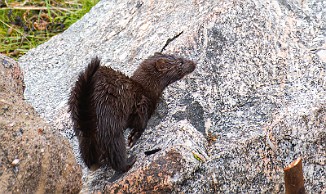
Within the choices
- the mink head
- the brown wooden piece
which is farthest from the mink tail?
the brown wooden piece

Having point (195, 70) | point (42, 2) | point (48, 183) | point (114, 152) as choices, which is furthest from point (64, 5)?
point (48, 183)

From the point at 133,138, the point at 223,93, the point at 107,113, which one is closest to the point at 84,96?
the point at 107,113

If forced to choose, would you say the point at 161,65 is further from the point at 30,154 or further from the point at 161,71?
the point at 30,154

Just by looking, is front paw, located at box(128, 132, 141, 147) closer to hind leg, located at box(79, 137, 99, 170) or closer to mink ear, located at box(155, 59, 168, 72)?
hind leg, located at box(79, 137, 99, 170)

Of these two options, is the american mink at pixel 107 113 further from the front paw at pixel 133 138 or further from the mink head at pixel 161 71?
the mink head at pixel 161 71

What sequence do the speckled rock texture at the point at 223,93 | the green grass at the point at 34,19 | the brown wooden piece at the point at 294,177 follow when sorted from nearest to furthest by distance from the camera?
the brown wooden piece at the point at 294,177, the speckled rock texture at the point at 223,93, the green grass at the point at 34,19

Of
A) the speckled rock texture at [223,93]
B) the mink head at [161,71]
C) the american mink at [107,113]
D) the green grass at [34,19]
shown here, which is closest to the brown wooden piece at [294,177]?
the speckled rock texture at [223,93]
